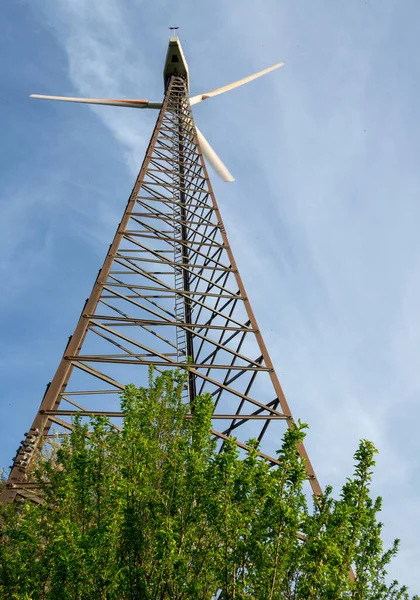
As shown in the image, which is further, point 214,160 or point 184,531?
point 214,160

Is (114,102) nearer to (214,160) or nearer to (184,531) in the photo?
(214,160)

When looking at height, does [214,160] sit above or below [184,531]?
above

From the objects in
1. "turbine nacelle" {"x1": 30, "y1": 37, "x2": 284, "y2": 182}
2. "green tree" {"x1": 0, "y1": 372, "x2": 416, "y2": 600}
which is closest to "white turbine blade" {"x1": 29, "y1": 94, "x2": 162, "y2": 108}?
"turbine nacelle" {"x1": 30, "y1": 37, "x2": 284, "y2": 182}

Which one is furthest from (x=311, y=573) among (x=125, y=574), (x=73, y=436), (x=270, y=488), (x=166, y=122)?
(x=166, y=122)

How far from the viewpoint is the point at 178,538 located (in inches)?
217

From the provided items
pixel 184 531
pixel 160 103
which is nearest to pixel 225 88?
pixel 160 103

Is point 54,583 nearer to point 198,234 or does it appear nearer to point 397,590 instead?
point 397,590

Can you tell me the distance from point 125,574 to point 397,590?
4.99 m

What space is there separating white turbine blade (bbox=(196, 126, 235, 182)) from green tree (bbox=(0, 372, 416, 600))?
1985cm

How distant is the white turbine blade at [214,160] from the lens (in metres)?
24.7

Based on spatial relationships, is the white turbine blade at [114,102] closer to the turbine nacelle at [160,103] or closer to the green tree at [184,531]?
the turbine nacelle at [160,103]

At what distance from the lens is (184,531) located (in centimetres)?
552

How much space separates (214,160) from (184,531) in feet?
71.8

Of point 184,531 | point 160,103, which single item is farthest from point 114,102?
point 184,531
